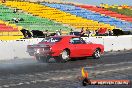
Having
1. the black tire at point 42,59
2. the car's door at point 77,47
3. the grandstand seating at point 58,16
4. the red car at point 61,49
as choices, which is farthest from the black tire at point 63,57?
the grandstand seating at point 58,16

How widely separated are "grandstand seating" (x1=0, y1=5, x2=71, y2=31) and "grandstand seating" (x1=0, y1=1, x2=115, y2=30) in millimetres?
2376

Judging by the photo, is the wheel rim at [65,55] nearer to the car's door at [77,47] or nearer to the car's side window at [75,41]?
the car's door at [77,47]

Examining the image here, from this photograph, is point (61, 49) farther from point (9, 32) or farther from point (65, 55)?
point (9, 32)

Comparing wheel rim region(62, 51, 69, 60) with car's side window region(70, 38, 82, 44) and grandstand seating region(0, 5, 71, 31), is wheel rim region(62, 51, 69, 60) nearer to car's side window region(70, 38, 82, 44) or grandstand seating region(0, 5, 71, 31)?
car's side window region(70, 38, 82, 44)

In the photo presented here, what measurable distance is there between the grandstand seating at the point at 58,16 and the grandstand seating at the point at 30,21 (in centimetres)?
238

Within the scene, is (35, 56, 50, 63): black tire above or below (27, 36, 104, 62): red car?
below

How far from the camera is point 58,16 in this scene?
5806 centimetres

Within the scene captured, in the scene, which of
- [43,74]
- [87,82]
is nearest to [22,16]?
[43,74]

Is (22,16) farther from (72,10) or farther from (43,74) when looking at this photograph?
(43,74)

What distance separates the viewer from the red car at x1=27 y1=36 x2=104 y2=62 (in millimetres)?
20891

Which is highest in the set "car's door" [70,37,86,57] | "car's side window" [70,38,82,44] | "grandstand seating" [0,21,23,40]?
"car's side window" [70,38,82,44]

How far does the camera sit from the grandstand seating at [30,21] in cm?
4650

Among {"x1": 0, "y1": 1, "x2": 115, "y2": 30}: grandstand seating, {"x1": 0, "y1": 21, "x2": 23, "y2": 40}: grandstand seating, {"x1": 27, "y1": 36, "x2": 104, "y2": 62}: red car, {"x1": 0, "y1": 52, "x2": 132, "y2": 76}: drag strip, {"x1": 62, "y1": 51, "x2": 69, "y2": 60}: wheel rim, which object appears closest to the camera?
{"x1": 0, "y1": 52, "x2": 132, "y2": 76}: drag strip

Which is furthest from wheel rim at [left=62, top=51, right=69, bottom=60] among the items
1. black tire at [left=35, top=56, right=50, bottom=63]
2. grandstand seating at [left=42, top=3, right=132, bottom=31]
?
grandstand seating at [left=42, top=3, right=132, bottom=31]
